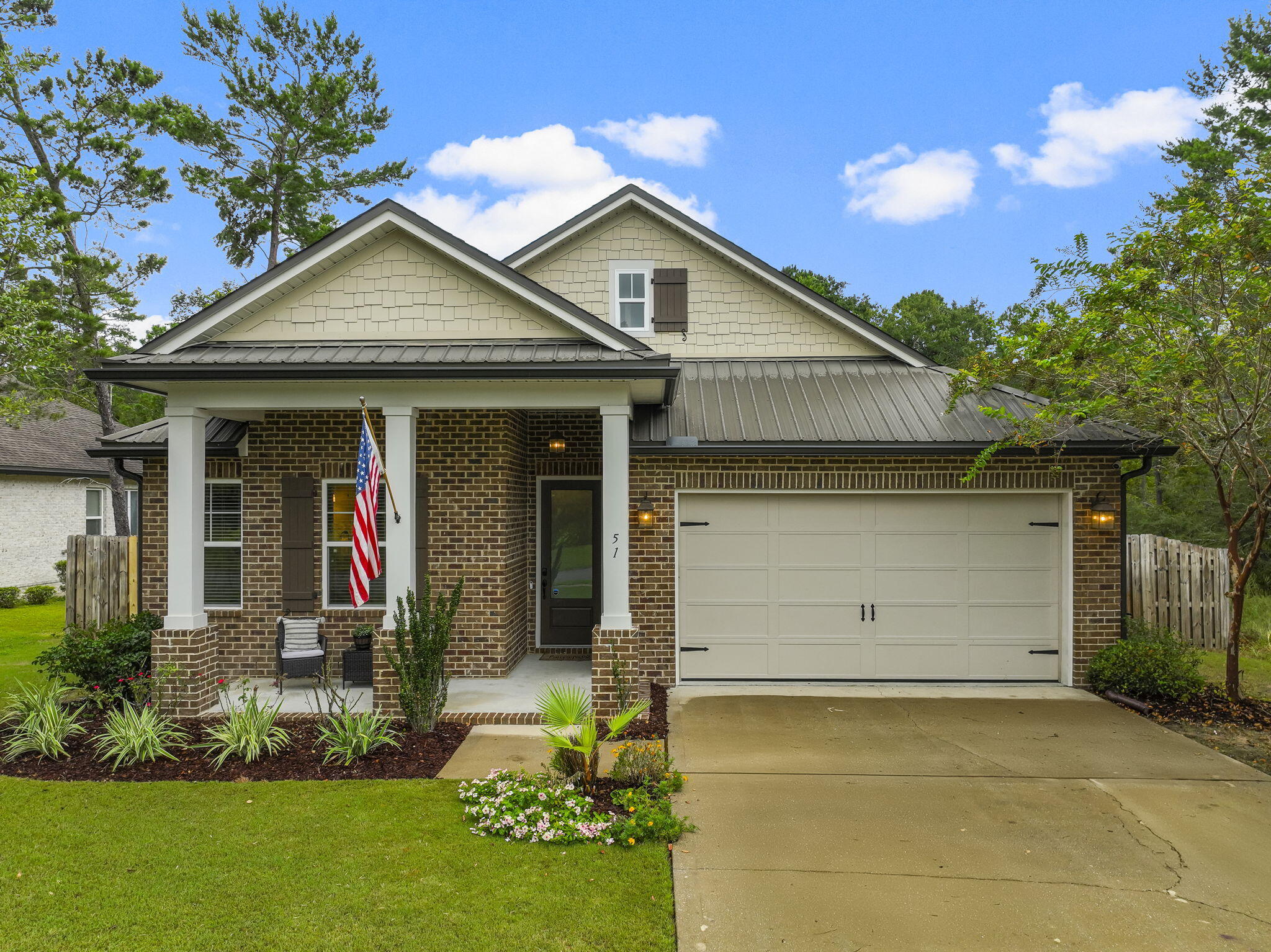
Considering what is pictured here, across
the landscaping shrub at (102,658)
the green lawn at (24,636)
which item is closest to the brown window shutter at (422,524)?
the landscaping shrub at (102,658)

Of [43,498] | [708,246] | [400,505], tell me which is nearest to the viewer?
[400,505]

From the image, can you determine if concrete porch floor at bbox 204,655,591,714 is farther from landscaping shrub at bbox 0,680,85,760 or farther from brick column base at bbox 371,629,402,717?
landscaping shrub at bbox 0,680,85,760

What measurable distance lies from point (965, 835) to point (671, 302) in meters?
8.04

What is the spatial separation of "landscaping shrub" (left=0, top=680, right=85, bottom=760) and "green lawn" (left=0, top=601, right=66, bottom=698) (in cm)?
77

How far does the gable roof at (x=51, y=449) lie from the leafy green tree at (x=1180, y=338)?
Answer: 1938 cm

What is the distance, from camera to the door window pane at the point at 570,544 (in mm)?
9977

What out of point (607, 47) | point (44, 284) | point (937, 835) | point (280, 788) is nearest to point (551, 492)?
point (280, 788)

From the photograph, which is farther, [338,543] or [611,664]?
[338,543]

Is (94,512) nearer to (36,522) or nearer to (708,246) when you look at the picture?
(36,522)

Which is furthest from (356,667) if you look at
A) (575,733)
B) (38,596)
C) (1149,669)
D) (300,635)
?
(38,596)

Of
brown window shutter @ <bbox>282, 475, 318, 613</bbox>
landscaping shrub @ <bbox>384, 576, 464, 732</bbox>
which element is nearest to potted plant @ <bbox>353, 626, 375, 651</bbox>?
brown window shutter @ <bbox>282, 475, 318, 613</bbox>

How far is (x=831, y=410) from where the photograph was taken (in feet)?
29.9

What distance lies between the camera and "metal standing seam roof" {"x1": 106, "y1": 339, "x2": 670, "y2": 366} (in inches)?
282

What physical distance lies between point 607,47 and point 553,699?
1434cm
